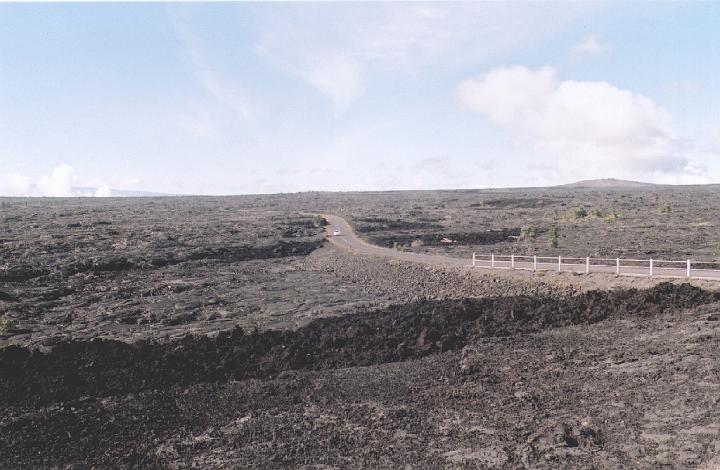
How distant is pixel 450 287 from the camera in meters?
30.7

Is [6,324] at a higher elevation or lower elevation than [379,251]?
lower

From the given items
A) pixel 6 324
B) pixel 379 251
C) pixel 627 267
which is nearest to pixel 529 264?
pixel 627 267

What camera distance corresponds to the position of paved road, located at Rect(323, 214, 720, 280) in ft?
86.7

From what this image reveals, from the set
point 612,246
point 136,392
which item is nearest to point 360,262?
point 612,246

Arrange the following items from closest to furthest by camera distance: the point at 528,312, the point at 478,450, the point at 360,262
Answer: the point at 478,450
the point at 528,312
the point at 360,262

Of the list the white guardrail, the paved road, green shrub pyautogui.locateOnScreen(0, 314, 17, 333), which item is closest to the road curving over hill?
the paved road

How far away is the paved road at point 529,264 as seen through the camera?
26.4 m

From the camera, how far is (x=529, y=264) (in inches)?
1294

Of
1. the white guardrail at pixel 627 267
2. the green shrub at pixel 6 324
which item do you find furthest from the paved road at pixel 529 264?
the green shrub at pixel 6 324

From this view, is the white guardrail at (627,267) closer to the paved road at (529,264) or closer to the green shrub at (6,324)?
the paved road at (529,264)

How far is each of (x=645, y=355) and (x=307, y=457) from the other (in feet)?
33.2

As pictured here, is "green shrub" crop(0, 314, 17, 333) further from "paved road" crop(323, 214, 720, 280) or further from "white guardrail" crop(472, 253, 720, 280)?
"white guardrail" crop(472, 253, 720, 280)

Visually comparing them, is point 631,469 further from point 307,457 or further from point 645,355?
point 645,355

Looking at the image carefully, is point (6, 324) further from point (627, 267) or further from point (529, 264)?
point (627, 267)
